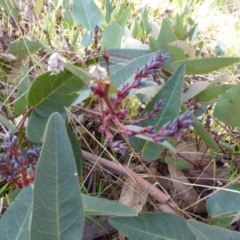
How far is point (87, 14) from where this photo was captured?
1.26m

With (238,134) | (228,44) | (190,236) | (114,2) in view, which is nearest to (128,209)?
(190,236)

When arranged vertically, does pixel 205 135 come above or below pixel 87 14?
below

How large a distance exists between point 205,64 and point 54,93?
0.30 m

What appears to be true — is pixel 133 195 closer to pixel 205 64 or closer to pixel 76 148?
pixel 76 148

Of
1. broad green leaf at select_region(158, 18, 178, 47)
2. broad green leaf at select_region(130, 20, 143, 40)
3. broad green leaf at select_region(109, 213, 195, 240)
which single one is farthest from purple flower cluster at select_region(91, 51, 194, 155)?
broad green leaf at select_region(130, 20, 143, 40)

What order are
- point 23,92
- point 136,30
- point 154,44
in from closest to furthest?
point 23,92 → point 154,44 → point 136,30

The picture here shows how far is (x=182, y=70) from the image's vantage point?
77cm

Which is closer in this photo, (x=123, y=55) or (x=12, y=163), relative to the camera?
(x=12, y=163)

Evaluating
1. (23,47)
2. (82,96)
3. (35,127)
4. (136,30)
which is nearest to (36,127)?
(35,127)

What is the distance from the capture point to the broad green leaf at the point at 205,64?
880mm

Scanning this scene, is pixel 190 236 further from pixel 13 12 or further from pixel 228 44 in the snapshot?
pixel 228 44

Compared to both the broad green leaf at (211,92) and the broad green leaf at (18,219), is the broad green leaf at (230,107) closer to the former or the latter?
the broad green leaf at (211,92)

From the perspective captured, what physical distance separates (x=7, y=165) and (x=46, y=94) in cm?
24

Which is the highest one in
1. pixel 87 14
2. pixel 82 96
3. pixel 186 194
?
pixel 87 14
